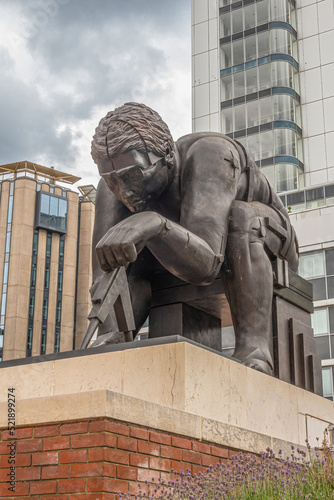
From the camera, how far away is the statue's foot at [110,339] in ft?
23.3

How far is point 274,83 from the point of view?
6119cm

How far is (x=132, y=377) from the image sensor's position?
6254mm

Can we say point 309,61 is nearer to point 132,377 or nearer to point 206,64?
point 206,64

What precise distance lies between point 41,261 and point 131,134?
2876 inches

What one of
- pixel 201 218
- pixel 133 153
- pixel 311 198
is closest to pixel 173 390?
pixel 201 218

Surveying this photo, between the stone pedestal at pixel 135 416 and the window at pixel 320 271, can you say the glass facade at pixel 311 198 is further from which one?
the stone pedestal at pixel 135 416

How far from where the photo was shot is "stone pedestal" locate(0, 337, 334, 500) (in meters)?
5.00

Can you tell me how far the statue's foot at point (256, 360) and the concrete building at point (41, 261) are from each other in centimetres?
6870

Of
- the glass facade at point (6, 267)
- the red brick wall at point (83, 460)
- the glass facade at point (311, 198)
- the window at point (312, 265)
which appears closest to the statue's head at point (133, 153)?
the red brick wall at point (83, 460)

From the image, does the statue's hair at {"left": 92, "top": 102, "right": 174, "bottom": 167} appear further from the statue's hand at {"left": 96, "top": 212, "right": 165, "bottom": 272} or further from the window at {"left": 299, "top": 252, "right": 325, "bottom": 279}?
the window at {"left": 299, "top": 252, "right": 325, "bottom": 279}

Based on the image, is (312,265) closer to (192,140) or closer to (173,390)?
(192,140)

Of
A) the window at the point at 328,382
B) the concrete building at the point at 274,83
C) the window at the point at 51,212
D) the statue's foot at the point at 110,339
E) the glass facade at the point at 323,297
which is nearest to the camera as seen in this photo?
the statue's foot at the point at 110,339

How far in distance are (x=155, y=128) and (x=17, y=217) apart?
7273cm

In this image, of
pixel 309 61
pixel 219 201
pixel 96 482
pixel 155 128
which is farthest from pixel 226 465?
pixel 309 61
